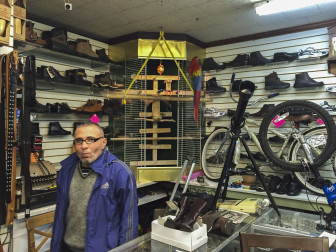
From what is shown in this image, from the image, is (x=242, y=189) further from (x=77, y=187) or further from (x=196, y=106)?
(x=77, y=187)

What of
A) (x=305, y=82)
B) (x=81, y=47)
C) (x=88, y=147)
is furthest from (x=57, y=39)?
(x=305, y=82)

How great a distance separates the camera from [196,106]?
4438 millimetres

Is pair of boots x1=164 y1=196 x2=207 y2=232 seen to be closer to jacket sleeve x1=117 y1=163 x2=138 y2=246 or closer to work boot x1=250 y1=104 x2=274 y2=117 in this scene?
jacket sleeve x1=117 y1=163 x2=138 y2=246

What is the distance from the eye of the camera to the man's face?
6.53 feet

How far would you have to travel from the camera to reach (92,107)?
4.17 meters

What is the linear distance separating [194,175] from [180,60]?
1.91m

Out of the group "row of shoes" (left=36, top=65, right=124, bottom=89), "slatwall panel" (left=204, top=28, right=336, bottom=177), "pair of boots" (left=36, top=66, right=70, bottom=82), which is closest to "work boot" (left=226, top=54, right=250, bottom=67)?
"slatwall panel" (left=204, top=28, right=336, bottom=177)

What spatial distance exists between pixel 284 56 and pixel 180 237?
3.41m

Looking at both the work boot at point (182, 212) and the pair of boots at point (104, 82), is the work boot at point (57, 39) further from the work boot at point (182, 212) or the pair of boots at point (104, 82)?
the work boot at point (182, 212)

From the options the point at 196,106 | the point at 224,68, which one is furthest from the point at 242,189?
the point at 224,68

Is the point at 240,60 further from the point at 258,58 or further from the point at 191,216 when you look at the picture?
the point at 191,216

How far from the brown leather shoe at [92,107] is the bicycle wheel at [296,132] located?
2425 millimetres

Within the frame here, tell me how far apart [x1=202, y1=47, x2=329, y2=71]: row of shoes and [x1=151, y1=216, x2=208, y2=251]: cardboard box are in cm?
326

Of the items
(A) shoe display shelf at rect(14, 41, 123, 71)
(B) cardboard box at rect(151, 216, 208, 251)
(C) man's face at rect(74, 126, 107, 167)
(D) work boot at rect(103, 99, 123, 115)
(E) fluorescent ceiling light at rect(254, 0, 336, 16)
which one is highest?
(E) fluorescent ceiling light at rect(254, 0, 336, 16)
